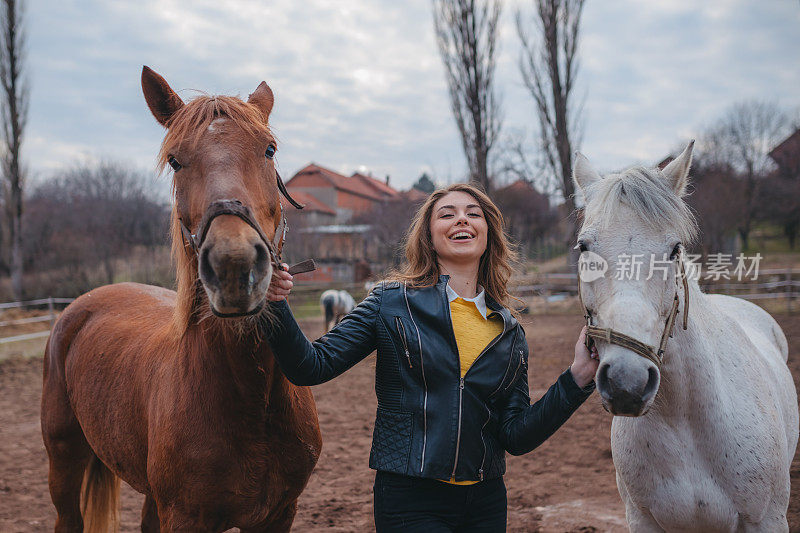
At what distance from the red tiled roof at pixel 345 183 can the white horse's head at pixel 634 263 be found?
2625 cm

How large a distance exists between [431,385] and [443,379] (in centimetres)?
4

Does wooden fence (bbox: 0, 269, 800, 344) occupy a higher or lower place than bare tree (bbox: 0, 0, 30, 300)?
lower

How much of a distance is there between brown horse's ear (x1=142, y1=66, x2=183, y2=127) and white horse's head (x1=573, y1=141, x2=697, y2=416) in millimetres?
1493

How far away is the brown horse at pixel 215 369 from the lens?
1290mm

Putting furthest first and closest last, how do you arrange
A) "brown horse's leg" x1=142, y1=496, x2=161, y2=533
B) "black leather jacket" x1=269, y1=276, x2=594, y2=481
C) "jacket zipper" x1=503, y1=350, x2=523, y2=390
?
"brown horse's leg" x1=142, y1=496, x2=161, y2=533, "jacket zipper" x1=503, y1=350, x2=523, y2=390, "black leather jacket" x1=269, y1=276, x2=594, y2=481

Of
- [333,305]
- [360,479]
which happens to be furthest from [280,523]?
[333,305]

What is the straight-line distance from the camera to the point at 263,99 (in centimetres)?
199

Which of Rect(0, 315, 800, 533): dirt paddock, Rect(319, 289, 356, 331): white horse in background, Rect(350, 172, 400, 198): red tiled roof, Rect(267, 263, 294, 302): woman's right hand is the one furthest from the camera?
Rect(350, 172, 400, 198): red tiled roof

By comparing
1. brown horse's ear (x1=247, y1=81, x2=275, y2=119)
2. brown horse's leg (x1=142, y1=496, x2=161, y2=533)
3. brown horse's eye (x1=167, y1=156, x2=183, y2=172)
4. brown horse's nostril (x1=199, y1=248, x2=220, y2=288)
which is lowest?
brown horse's leg (x1=142, y1=496, x2=161, y2=533)

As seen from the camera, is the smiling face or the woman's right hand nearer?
the woman's right hand

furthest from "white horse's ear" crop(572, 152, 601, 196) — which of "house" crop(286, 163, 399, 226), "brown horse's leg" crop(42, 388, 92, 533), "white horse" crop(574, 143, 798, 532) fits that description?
"house" crop(286, 163, 399, 226)

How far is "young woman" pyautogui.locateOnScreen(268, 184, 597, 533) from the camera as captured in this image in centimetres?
153

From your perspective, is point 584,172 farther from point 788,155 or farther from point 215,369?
point 788,155

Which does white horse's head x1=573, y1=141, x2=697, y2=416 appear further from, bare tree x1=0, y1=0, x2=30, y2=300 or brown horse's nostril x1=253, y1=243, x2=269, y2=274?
bare tree x1=0, y1=0, x2=30, y2=300
